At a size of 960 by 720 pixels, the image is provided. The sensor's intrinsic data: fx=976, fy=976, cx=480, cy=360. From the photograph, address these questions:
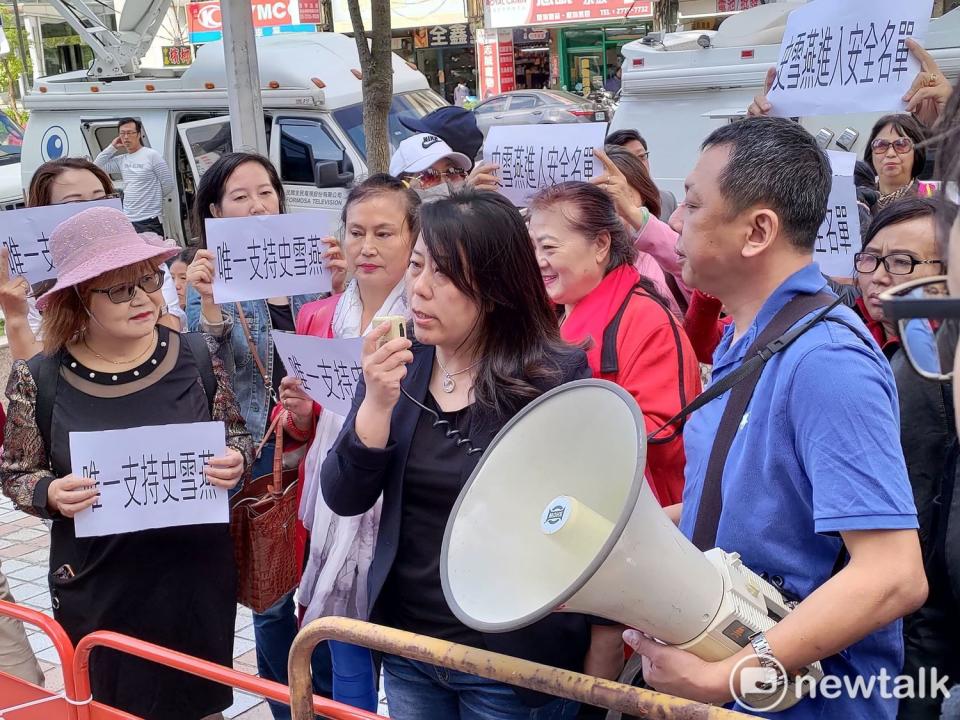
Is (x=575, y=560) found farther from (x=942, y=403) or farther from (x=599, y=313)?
(x=599, y=313)

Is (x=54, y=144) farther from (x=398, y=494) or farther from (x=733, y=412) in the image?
(x=733, y=412)

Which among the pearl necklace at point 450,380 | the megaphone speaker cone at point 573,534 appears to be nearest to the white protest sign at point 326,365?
the pearl necklace at point 450,380

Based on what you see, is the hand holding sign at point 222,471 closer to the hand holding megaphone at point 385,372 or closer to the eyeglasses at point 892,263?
the hand holding megaphone at point 385,372

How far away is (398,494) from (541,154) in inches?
79.9

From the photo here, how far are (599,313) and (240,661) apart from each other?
239 centimetres

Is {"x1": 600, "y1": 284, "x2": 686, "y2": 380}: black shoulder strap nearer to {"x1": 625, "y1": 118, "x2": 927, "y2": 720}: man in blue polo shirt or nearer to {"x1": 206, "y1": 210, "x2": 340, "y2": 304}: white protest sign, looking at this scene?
{"x1": 625, "y1": 118, "x2": 927, "y2": 720}: man in blue polo shirt

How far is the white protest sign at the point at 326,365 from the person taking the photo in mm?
2693

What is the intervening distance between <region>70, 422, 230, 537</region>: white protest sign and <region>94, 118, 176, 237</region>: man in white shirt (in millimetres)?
7378

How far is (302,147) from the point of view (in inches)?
382

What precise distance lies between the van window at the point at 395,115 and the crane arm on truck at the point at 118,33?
11.1 ft

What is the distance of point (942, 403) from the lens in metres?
2.19

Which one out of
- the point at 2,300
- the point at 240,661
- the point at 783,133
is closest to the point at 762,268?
the point at 783,133

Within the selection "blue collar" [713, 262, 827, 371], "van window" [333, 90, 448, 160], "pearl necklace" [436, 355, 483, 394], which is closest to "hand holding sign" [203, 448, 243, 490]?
→ "pearl necklace" [436, 355, 483, 394]

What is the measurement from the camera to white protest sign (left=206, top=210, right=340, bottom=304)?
10.9 feet
